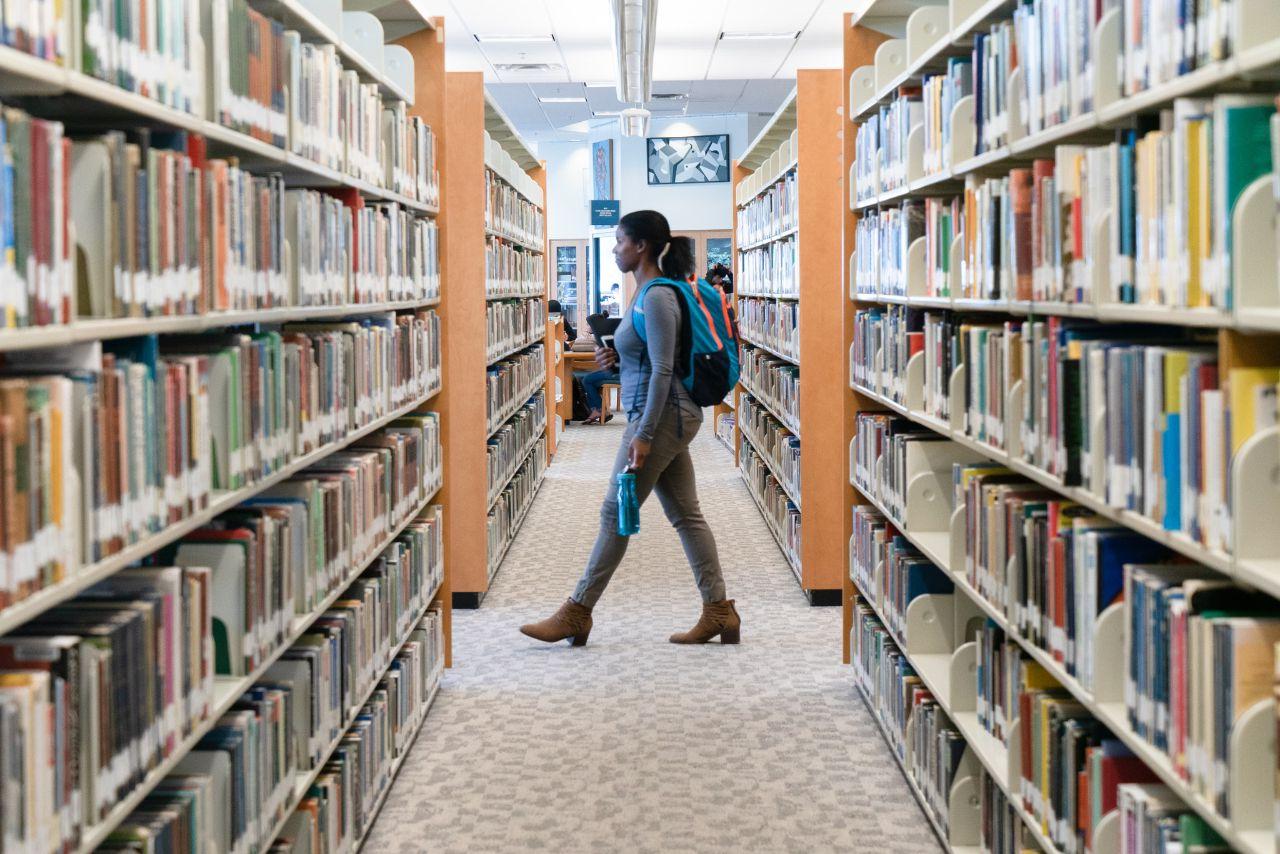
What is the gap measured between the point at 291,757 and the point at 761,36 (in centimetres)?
942

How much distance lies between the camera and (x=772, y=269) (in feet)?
24.9

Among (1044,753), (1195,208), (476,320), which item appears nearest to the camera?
(1195,208)

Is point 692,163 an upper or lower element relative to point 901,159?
upper

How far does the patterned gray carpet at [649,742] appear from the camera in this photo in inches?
134

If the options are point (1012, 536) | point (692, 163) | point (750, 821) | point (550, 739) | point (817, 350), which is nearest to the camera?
point (1012, 536)

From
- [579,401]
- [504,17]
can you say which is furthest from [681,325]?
[579,401]

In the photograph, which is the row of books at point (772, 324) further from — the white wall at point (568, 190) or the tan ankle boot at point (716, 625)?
the white wall at point (568, 190)

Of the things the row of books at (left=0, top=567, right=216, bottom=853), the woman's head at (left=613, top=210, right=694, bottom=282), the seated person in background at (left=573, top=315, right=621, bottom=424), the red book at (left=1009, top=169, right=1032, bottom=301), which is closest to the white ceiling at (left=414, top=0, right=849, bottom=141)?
the seated person in background at (left=573, top=315, right=621, bottom=424)

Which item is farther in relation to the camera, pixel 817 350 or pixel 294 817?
pixel 817 350

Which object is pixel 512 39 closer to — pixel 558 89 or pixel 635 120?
pixel 558 89

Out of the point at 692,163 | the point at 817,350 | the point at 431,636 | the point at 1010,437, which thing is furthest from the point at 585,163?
the point at 1010,437

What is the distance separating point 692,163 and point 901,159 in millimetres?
14648

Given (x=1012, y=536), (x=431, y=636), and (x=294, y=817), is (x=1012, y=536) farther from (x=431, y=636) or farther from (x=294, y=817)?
(x=431, y=636)

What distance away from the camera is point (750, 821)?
11.4 ft
